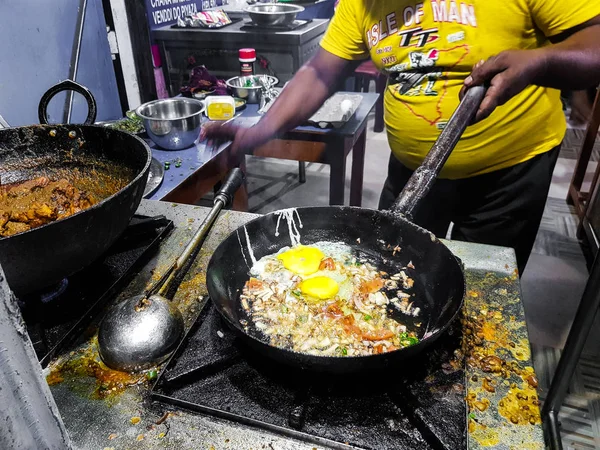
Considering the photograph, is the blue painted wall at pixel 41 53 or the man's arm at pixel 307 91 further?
the blue painted wall at pixel 41 53

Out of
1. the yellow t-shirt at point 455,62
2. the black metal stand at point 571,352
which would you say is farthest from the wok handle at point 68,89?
the black metal stand at point 571,352

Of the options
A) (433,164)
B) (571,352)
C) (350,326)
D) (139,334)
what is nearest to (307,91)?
(433,164)

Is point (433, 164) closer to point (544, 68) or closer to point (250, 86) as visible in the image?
point (544, 68)

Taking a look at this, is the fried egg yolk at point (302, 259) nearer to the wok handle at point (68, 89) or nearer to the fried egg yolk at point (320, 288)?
the fried egg yolk at point (320, 288)

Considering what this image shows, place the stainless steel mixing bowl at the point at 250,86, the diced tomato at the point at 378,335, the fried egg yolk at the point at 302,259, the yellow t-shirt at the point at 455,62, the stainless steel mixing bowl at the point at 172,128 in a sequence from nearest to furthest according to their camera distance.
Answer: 1. the diced tomato at the point at 378,335
2. the fried egg yolk at the point at 302,259
3. the yellow t-shirt at the point at 455,62
4. the stainless steel mixing bowl at the point at 172,128
5. the stainless steel mixing bowl at the point at 250,86

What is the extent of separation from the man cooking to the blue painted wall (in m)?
1.90

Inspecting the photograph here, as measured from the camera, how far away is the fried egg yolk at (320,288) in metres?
1.31

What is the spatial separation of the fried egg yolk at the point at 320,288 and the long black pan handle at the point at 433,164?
0.32m

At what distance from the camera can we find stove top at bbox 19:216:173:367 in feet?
3.81

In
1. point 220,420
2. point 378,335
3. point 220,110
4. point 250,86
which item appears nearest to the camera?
point 220,420

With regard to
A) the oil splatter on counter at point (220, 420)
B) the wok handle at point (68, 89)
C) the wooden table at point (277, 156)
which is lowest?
the wooden table at point (277, 156)

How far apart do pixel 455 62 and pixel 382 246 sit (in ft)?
2.85

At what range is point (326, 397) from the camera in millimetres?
1011

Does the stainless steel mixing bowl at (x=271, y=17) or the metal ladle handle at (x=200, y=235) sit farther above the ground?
the stainless steel mixing bowl at (x=271, y=17)
